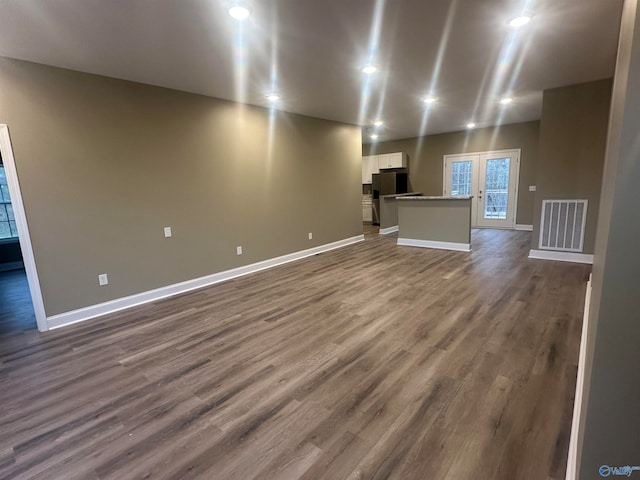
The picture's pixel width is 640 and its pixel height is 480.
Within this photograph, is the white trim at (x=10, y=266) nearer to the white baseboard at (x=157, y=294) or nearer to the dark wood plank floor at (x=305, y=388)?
the dark wood plank floor at (x=305, y=388)

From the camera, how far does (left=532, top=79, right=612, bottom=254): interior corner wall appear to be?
4.34m

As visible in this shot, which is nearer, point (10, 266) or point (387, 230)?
point (10, 266)

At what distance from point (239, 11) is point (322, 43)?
0.87 m

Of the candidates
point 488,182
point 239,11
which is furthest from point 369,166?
point 239,11

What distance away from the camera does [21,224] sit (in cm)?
303

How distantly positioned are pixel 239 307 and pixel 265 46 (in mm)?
2776

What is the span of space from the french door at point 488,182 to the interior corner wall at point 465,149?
0.45ft

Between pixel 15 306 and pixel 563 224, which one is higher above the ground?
pixel 563 224

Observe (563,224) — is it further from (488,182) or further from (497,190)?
(488,182)

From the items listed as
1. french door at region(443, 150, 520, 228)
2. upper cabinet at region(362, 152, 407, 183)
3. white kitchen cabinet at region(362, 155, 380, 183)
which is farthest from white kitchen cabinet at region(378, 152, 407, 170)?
french door at region(443, 150, 520, 228)

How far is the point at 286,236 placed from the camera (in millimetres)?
5672

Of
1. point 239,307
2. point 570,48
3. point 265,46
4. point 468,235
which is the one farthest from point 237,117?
point 468,235

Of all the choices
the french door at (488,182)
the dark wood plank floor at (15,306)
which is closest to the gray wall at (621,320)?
the dark wood plank floor at (15,306)

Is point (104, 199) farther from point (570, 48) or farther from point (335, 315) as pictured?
point (570, 48)
